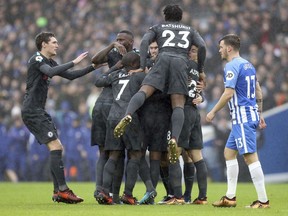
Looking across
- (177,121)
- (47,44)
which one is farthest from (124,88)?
(47,44)

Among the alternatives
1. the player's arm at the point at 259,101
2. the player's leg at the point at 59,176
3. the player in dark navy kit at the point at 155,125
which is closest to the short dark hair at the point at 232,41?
the player's arm at the point at 259,101

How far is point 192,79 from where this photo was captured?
1166cm

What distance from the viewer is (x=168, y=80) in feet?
36.8

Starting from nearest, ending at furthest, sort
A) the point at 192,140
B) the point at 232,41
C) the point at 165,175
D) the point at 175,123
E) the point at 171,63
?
the point at 232,41 → the point at 175,123 → the point at 171,63 → the point at 192,140 → the point at 165,175

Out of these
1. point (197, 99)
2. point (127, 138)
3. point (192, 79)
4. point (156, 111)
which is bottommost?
point (127, 138)

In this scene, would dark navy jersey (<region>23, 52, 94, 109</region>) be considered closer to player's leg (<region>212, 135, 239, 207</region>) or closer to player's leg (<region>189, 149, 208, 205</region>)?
player's leg (<region>189, 149, 208, 205</region>)

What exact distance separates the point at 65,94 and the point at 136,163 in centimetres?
1129

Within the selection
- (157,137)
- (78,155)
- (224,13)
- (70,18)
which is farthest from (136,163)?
(70,18)

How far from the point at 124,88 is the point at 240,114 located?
1672mm

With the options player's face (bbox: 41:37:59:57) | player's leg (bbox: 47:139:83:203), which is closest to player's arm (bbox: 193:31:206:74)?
player's face (bbox: 41:37:59:57)

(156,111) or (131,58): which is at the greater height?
(131,58)

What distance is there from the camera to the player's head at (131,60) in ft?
37.3

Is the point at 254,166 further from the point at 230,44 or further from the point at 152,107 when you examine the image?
the point at 152,107

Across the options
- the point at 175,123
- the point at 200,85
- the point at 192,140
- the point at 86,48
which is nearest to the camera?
the point at 175,123
